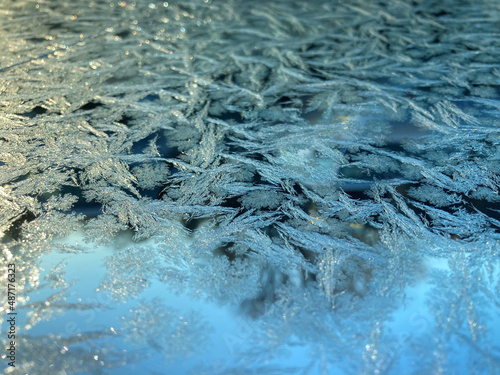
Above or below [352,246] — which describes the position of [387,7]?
above

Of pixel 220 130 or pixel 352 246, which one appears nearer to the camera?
pixel 352 246

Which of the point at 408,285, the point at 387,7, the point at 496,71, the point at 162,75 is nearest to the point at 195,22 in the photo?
the point at 162,75

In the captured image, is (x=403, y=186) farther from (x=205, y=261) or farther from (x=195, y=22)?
(x=195, y=22)

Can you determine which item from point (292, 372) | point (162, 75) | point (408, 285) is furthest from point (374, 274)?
point (162, 75)

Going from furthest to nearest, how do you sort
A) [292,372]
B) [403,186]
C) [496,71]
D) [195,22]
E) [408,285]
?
1. [195,22]
2. [496,71]
3. [403,186]
4. [408,285]
5. [292,372]

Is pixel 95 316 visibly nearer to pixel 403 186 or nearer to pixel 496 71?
pixel 403 186

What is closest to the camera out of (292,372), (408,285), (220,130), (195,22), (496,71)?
(292,372)
